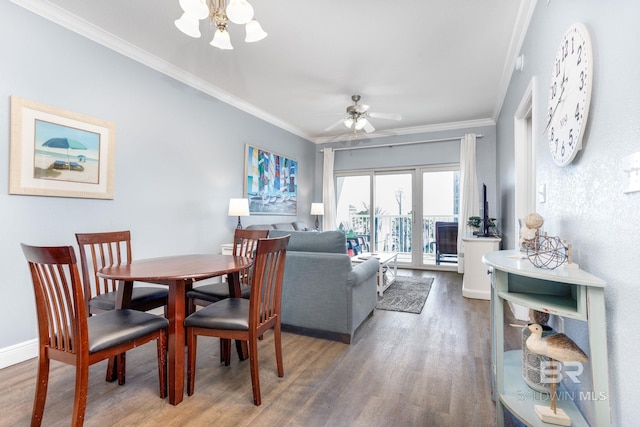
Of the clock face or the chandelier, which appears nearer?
the clock face

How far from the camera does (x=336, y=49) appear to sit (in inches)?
120

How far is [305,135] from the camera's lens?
6.27 m

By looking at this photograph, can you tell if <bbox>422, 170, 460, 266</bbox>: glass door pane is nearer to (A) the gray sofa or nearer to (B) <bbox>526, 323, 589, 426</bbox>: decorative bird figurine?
(A) the gray sofa

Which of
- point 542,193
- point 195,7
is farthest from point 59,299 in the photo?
point 542,193

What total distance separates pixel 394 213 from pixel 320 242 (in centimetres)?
392

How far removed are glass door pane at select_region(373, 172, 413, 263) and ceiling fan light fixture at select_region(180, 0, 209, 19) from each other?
4.97 metres

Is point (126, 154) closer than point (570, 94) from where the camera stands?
No

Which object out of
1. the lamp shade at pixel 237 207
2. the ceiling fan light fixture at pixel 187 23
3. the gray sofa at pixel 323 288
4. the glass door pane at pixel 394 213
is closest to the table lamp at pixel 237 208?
the lamp shade at pixel 237 207

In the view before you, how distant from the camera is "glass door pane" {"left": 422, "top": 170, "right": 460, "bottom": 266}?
18.7 feet

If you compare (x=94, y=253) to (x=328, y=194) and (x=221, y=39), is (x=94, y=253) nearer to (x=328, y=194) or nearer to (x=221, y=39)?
(x=221, y=39)

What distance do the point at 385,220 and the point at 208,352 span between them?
4638 millimetres

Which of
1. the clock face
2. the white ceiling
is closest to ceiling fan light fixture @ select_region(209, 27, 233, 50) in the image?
the white ceiling

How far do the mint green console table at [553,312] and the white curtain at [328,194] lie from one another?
4831 mm

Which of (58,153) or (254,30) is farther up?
(254,30)
